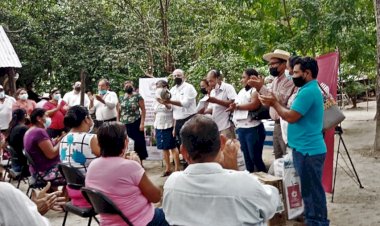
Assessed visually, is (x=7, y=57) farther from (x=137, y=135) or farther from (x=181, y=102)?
(x=181, y=102)

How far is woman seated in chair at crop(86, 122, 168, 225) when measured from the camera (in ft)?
10.8

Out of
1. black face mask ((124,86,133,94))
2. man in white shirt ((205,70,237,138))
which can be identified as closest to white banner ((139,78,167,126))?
black face mask ((124,86,133,94))

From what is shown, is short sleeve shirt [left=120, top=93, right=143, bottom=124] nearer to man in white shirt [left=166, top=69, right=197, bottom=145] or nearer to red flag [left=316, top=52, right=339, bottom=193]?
man in white shirt [left=166, top=69, right=197, bottom=145]

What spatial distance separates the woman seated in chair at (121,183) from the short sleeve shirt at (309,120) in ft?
4.63

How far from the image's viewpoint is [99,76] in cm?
1738

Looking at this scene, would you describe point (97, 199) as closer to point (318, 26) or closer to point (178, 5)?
point (318, 26)

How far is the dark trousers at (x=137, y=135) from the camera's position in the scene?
8242 mm

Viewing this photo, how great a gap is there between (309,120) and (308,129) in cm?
8

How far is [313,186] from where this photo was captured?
407 centimetres

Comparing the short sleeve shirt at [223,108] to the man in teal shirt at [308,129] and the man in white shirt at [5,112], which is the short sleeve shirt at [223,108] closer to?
the man in teal shirt at [308,129]

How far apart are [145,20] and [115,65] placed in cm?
202

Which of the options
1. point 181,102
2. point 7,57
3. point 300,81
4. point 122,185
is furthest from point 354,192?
point 7,57

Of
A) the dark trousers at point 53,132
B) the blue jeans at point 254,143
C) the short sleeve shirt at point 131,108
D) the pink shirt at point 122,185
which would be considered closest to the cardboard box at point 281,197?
the blue jeans at point 254,143

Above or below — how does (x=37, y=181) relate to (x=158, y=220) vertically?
below
